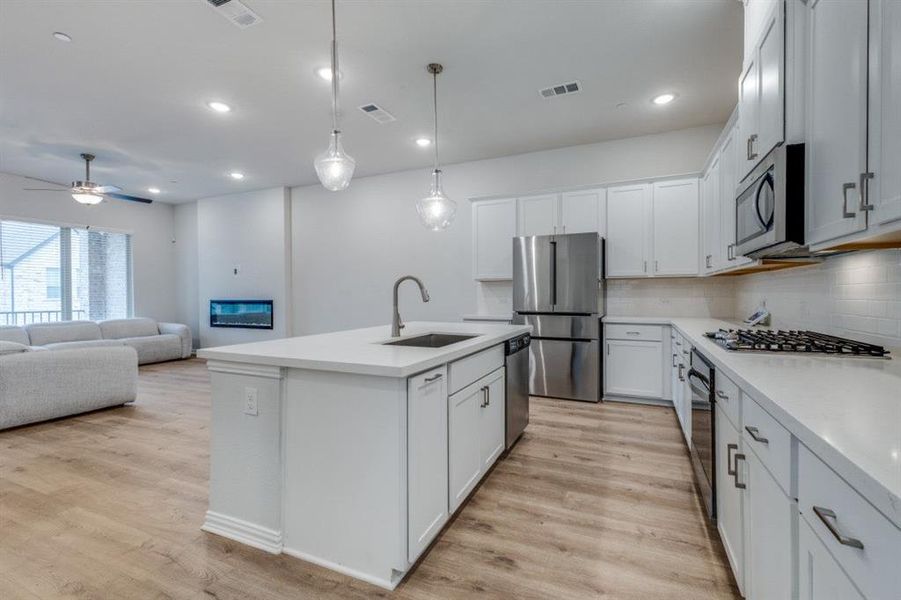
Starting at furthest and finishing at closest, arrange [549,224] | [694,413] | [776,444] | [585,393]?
1. [549,224]
2. [585,393]
3. [694,413]
4. [776,444]

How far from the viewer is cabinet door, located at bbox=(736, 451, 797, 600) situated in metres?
1.04

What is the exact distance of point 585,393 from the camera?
4410 mm

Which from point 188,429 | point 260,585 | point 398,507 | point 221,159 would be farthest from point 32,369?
point 398,507

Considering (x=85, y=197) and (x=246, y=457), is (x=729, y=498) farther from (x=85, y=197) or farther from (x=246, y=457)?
(x=85, y=197)

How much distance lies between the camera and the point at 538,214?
4840 mm

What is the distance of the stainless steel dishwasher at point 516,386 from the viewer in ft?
9.71

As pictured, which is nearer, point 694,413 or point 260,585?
point 260,585

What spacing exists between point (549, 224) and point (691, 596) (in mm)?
3795

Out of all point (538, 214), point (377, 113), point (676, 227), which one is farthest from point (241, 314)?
point (676, 227)

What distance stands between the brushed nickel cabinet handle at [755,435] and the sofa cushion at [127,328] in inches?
337

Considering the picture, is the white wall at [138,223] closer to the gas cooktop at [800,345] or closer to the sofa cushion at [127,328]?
the sofa cushion at [127,328]

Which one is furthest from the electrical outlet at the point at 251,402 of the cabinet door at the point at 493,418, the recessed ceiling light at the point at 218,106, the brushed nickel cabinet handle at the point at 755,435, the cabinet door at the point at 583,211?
the cabinet door at the point at 583,211

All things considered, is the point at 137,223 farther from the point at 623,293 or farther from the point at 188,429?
the point at 623,293

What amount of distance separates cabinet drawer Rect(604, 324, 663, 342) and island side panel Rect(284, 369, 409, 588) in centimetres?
335
